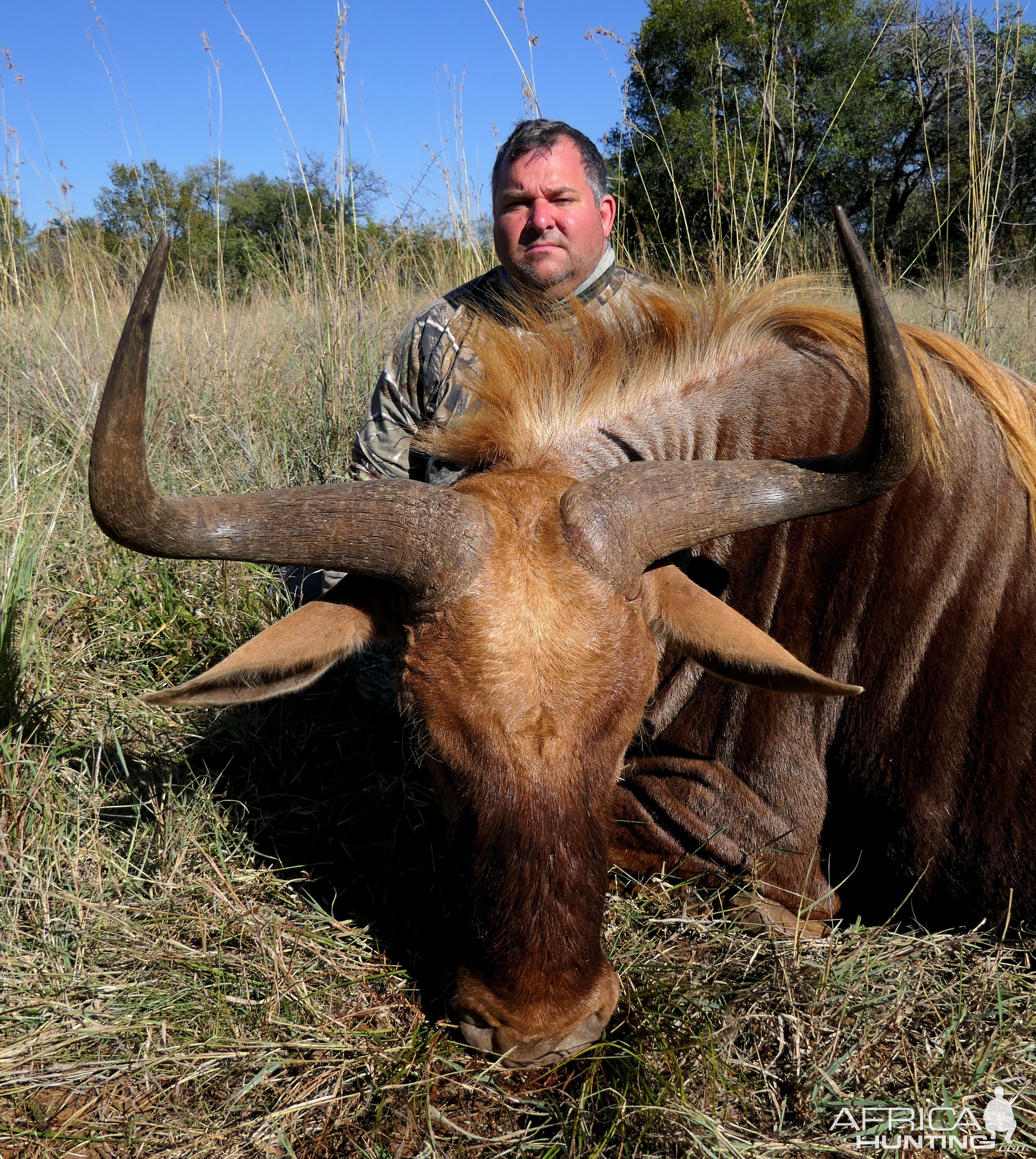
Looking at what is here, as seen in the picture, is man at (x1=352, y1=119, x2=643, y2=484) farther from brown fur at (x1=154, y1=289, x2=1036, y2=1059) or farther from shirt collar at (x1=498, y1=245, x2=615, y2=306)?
A: brown fur at (x1=154, y1=289, x2=1036, y2=1059)

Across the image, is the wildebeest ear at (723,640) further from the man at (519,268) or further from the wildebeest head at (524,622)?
the man at (519,268)

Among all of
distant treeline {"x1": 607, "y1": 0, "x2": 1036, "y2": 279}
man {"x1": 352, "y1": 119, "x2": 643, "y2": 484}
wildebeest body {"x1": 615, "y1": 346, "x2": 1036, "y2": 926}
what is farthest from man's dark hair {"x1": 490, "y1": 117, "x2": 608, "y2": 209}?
wildebeest body {"x1": 615, "y1": 346, "x2": 1036, "y2": 926}

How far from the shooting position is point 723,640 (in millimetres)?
2221

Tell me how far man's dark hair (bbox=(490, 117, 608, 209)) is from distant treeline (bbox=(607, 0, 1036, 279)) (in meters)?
0.62

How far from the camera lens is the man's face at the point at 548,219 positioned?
13.0 ft

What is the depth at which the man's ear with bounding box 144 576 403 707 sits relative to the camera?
7.00ft

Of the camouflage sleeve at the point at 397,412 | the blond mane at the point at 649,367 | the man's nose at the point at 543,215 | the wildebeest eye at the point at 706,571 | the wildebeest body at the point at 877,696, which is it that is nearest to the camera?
the wildebeest body at the point at 877,696

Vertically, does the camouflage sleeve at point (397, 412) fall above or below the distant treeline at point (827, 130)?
below

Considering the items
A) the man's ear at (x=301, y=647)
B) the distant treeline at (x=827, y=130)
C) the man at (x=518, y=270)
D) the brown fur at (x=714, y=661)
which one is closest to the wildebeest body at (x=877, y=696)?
the brown fur at (x=714, y=661)

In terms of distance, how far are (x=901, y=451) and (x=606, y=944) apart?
162 centimetres

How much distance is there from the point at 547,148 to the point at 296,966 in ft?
11.8

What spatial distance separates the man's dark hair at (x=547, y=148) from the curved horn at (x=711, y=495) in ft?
8.15

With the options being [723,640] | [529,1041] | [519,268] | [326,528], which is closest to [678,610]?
[723,640]

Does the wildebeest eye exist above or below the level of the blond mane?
below
